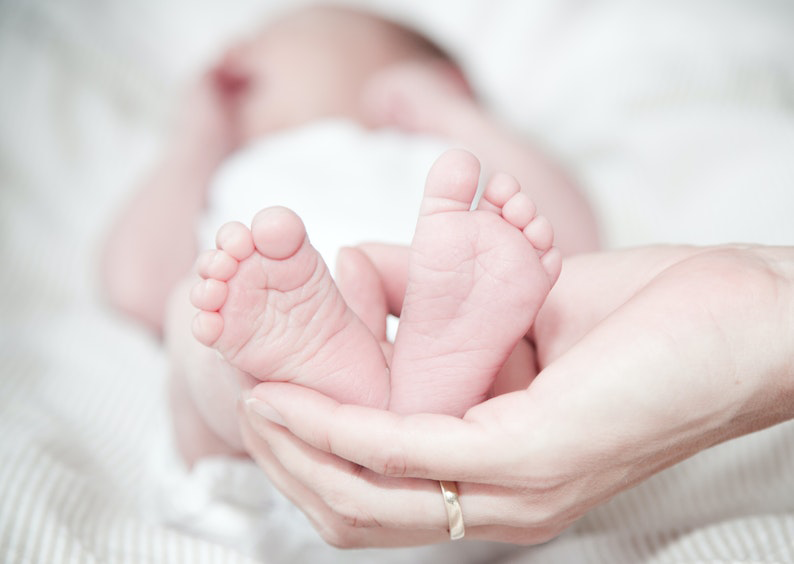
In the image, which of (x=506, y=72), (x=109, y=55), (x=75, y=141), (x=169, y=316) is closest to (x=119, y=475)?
(x=169, y=316)

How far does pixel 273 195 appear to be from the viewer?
1085 mm

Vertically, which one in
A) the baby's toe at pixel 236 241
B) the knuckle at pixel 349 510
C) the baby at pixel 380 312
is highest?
the baby's toe at pixel 236 241

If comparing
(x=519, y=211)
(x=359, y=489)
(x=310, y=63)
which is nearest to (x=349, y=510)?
(x=359, y=489)

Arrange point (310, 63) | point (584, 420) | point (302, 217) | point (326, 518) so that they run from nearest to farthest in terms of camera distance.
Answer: point (584, 420)
point (326, 518)
point (302, 217)
point (310, 63)

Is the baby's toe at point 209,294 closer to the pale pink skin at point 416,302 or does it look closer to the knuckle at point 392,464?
the pale pink skin at point 416,302

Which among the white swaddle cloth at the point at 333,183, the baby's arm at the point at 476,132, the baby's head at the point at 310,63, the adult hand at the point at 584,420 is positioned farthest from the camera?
the baby's head at the point at 310,63

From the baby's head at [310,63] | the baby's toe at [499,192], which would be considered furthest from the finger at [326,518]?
the baby's head at [310,63]

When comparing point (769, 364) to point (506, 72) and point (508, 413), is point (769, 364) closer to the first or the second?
point (508, 413)

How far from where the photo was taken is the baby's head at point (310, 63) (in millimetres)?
1464

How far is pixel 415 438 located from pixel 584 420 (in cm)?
13

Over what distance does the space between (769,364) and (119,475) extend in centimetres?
81

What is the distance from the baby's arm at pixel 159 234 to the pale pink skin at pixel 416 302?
25.8 inches

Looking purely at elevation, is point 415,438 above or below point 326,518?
above

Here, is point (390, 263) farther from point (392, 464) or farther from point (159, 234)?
point (159, 234)
